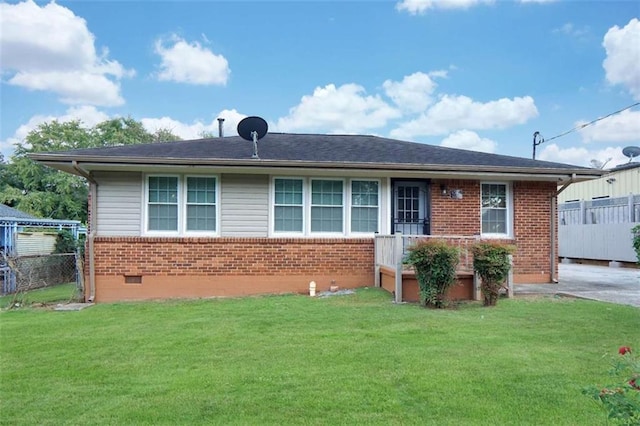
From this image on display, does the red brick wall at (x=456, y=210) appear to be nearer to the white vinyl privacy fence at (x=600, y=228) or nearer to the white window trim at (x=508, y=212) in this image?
the white window trim at (x=508, y=212)

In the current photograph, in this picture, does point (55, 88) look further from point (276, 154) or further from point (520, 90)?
point (520, 90)

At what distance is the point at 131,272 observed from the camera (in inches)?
362

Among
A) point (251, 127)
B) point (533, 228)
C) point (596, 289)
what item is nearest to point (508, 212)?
point (533, 228)

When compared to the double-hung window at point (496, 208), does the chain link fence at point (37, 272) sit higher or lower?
lower

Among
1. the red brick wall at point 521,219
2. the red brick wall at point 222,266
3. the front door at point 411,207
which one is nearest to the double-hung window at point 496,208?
the red brick wall at point 521,219

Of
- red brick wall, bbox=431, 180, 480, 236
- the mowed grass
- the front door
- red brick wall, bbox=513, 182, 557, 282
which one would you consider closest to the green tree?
the mowed grass

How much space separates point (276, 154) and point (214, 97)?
2057 cm

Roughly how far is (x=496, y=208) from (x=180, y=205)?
725 centimetres

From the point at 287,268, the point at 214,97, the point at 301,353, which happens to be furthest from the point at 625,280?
the point at 214,97

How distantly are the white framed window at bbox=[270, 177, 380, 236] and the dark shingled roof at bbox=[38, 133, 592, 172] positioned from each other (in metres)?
0.60

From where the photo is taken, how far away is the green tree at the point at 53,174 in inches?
1188

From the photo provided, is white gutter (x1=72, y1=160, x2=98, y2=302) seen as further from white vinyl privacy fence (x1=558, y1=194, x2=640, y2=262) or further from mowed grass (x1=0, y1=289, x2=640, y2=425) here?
white vinyl privacy fence (x1=558, y1=194, x2=640, y2=262)

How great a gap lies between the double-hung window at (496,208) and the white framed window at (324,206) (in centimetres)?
260

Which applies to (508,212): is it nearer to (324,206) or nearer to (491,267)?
(491,267)
